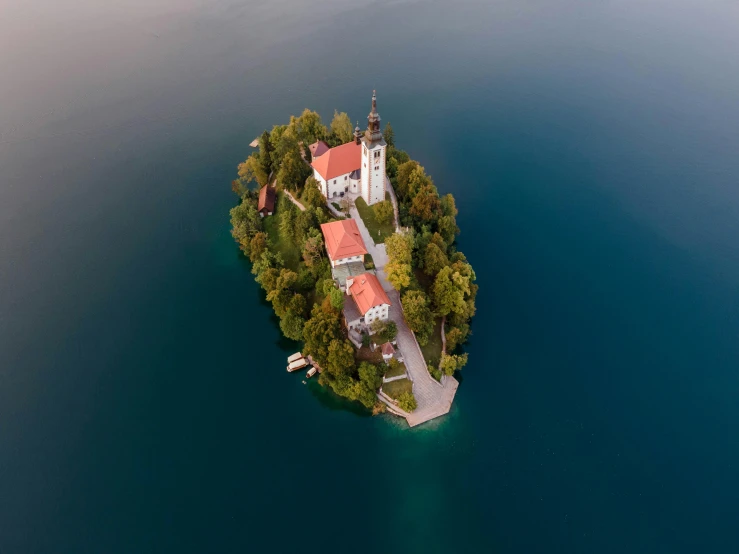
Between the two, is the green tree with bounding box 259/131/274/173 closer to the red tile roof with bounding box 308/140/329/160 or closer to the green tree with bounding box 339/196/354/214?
the red tile roof with bounding box 308/140/329/160

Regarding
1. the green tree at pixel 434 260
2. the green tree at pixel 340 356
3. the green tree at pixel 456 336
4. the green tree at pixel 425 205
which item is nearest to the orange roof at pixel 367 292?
the green tree at pixel 340 356

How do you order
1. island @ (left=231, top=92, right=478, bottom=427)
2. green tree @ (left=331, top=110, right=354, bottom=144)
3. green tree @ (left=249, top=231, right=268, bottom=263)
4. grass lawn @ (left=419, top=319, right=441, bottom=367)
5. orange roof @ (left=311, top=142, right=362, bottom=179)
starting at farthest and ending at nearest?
green tree @ (left=331, top=110, right=354, bottom=144), green tree @ (left=249, top=231, right=268, bottom=263), orange roof @ (left=311, top=142, right=362, bottom=179), grass lawn @ (left=419, top=319, right=441, bottom=367), island @ (left=231, top=92, right=478, bottom=427)

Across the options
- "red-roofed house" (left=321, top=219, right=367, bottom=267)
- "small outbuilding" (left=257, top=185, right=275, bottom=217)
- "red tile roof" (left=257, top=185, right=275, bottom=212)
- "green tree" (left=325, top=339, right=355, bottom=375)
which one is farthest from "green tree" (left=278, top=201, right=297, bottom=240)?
"green tree" (left=325, top=339, right=355, bottom=375)

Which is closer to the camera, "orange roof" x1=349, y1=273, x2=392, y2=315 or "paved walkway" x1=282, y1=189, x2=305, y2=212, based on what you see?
"orange roof" x1=349, y1=273, x2=392, y2=315

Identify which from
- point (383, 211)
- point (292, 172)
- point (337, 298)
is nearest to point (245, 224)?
point (292, 172)

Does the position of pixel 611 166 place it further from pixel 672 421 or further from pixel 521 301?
pixel 672 421

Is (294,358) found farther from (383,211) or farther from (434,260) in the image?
(383,211)

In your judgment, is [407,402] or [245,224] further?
[245,224]

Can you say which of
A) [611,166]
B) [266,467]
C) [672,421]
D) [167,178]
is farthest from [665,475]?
[167,178]
